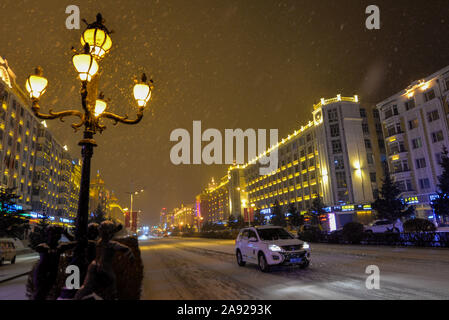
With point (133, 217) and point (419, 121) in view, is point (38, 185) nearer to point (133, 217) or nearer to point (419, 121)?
point (133, 217)

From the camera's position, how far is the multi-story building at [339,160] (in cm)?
5847

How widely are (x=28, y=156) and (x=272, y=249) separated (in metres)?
65.8

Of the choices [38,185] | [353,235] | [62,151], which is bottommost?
[353,235]

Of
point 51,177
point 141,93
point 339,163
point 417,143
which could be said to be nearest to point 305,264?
point 141,93

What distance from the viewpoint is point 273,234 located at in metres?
10.6

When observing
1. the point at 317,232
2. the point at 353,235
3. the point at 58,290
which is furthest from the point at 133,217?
the point at 58,290

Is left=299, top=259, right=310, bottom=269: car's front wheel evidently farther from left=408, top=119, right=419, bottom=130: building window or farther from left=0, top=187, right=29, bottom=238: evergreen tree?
left=408, top=119, right=419, bottom=130: building window

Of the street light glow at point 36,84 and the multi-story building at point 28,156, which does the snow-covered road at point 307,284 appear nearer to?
the street light glow at point 36,84

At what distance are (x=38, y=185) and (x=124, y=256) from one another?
7074 centimetres

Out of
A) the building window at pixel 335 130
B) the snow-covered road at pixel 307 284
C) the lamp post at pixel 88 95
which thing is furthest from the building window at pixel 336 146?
the lamp post at pixel 88 95

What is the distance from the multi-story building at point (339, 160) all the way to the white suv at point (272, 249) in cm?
5185

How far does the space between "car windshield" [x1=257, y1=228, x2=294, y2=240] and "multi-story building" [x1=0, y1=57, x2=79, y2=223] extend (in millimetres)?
40464
